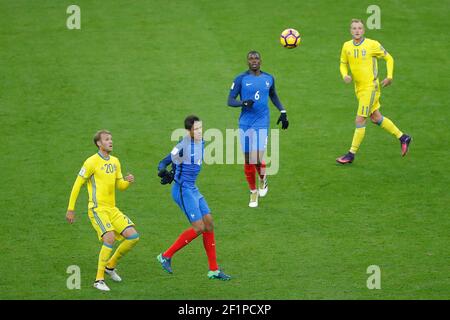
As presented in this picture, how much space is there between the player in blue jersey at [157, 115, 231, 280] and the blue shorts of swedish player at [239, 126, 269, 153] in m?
2.83

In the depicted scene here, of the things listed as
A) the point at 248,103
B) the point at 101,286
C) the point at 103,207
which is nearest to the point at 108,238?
the point at 103,207

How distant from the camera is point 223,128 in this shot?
19062mm

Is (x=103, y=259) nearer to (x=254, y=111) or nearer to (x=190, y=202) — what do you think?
(x=190, y=202)

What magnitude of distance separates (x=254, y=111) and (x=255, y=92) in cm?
37

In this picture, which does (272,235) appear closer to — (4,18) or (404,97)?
(404,97)

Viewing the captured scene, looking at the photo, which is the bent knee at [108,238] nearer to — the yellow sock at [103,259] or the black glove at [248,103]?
the yellow sock at [103,259]

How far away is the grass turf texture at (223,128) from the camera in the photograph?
516 inches

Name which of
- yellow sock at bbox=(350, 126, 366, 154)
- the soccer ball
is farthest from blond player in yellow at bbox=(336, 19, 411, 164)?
the soccer ball

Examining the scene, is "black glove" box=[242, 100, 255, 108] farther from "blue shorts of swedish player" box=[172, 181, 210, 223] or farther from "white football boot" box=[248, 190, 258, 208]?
"blue shorts of swedish player" box=[172, 181, 210, 223]

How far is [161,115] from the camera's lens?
19.7 metres

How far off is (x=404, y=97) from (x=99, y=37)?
27.1ft

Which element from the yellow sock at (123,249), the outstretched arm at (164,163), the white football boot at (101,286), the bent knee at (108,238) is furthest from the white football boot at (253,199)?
the white football boot at (101,286)

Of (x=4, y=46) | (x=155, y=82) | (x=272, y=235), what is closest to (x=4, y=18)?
(x=4, y=46)

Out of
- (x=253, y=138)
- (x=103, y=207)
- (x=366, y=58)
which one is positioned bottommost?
(x=103, y=207)
